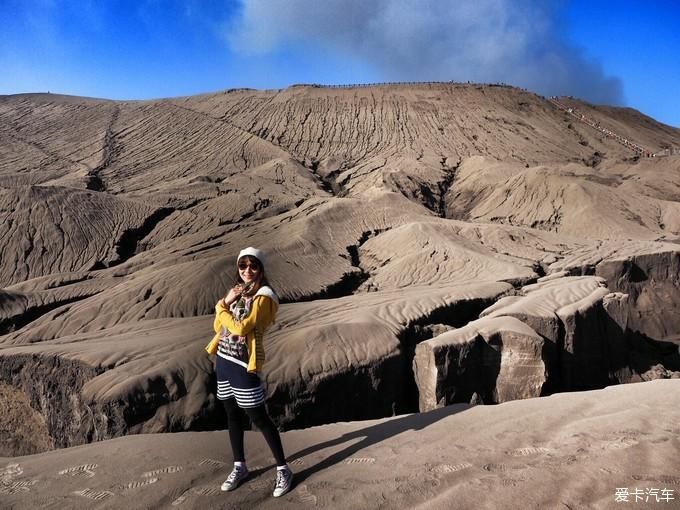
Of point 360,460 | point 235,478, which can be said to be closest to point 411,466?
point 360,460

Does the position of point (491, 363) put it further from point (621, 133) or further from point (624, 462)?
point (621, 133)

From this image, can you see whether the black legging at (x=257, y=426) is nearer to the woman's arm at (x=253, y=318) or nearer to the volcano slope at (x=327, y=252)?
the woman's arm at (x=253, y=318)

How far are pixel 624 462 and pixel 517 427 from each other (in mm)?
848

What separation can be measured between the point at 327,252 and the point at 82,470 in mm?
11911

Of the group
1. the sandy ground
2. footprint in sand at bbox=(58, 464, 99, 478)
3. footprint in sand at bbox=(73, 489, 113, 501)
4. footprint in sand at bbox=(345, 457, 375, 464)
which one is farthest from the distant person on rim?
footprint in sand at bbox=(58, 464, 99, 478)

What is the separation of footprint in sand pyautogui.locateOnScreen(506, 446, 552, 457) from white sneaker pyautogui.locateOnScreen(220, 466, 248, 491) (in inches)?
62.8

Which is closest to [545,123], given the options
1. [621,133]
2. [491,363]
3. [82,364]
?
[621,133]

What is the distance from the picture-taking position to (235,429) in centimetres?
302

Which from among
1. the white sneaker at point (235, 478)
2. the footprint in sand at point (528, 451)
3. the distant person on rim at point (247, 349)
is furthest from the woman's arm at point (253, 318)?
the footprint in sand at point (528, 451)

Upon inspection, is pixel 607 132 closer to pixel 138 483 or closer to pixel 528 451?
pixel 528 451

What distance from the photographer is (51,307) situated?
11773 millimetres

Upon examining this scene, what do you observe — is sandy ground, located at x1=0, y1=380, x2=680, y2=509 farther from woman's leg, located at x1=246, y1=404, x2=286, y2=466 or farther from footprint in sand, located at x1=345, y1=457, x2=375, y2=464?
woman's leg, located at x1=246, y1=404, x2=286, y2=466

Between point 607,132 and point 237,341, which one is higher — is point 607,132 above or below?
above

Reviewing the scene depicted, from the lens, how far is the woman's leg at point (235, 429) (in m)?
2.99
